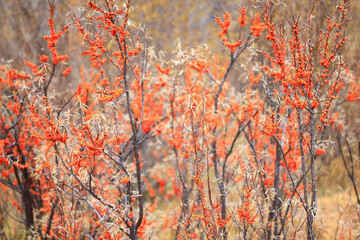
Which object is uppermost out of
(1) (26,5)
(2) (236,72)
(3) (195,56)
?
(1) (26,5)

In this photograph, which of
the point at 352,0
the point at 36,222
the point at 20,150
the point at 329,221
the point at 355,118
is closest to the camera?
the point at 352,0

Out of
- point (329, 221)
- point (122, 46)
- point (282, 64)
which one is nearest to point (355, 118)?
point (329, 221)

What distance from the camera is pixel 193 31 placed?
16.9 metres

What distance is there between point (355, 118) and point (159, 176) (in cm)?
571

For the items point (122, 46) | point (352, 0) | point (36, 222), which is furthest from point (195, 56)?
point (36, 222)

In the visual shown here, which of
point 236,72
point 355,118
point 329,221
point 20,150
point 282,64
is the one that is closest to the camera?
point 282,64

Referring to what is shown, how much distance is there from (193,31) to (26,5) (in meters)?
8.96

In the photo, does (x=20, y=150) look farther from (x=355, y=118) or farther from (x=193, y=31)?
(x=193, y=31)

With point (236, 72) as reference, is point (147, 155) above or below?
above

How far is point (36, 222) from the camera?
608 cm

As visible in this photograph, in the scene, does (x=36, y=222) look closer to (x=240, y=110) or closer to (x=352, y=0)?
(x=240, y=110)

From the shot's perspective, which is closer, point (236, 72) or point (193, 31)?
point (236, 72)

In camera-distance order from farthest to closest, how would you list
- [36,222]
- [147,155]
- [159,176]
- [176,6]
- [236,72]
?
[176,6], [147,155], [159,176], [236,72], [36,222]

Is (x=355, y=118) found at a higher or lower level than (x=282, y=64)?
higher
